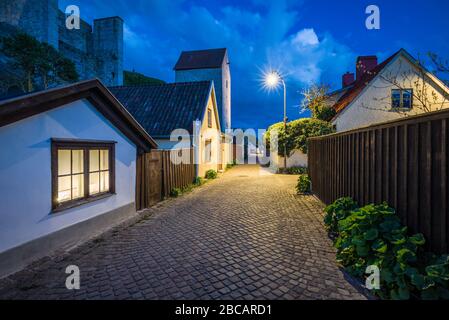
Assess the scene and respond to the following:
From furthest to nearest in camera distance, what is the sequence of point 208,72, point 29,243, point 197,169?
point 208,72 → point 197,169 → point 29,243

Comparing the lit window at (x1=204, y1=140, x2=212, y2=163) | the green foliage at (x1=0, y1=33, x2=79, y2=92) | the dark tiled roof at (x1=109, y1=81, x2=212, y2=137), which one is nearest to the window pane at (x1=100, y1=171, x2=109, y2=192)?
the dark tiled roof at (x1=109, y1=81, x2=212, y2=137)

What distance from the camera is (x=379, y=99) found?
599 inches

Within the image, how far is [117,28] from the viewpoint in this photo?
37.9 metres

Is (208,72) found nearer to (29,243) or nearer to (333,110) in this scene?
(333,110)

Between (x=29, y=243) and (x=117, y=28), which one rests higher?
(x=117, y=28)

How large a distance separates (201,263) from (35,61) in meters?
25.7

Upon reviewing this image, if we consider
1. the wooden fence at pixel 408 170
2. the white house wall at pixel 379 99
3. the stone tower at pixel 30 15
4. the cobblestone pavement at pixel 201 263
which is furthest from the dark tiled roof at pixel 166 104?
the stone tower at pixel 30 15

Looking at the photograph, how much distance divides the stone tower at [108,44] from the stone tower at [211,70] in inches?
487

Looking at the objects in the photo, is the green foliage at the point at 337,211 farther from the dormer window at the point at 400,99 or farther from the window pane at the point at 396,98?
the window pane at the point at 396,98

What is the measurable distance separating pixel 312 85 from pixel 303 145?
23.5ft

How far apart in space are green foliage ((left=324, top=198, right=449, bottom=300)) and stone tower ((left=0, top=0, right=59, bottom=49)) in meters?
35.9

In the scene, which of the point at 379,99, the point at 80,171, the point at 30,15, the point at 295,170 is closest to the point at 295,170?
the point at 295,170

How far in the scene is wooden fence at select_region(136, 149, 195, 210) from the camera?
7.70m
